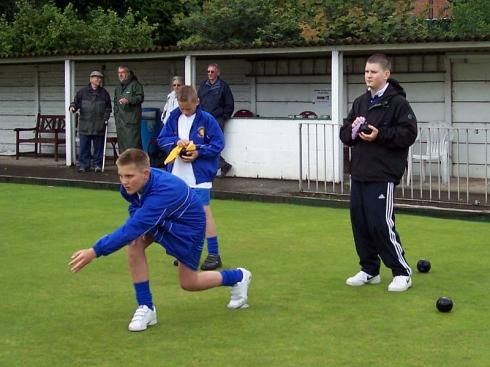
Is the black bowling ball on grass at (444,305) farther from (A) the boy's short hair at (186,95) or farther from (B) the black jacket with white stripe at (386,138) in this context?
(A) the boy's short hair at (186,95)

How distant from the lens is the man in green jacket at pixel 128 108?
695 inches

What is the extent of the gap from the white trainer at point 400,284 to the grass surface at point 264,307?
0.24 ft

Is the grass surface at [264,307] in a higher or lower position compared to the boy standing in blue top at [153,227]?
lower

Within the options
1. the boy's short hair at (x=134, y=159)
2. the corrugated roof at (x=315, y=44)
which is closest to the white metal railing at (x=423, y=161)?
the corrugated roof at (x=315, y=44)

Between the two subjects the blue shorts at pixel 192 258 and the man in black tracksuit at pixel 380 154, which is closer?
the blue shorts at pixel 192 258

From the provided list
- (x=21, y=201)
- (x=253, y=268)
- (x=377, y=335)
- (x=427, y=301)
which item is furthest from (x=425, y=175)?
(x=377, y=335)

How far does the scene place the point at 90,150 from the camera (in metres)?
18.8

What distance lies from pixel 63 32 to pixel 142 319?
21489mm

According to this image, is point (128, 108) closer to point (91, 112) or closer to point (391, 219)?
point (91, 112)

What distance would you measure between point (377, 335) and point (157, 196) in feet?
5.84

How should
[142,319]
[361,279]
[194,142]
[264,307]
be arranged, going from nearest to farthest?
[142,319]
[264,307]
[361,279]
[194,142]

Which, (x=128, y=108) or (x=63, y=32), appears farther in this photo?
(x=63, y=32)

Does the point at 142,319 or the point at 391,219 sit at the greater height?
the point at 391,219

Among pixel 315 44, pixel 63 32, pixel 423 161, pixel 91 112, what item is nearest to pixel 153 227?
pixel 315 44
